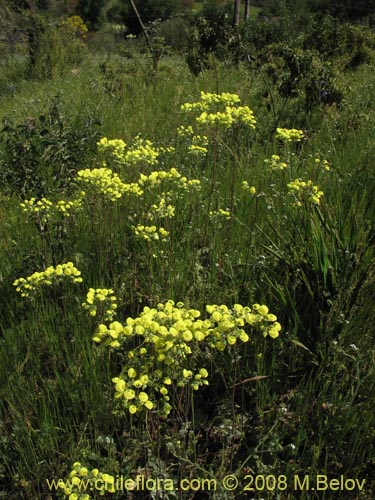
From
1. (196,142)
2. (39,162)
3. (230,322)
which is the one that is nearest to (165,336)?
(230,322)

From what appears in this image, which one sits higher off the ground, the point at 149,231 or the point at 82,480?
the point at 149,231

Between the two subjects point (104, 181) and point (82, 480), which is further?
point (104, 181)

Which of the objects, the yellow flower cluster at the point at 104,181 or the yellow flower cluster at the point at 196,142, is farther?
the yellow flower cluster at the point at 196,142

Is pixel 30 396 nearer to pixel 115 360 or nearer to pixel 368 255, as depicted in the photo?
pixel 115 360

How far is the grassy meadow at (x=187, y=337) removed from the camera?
1.42m

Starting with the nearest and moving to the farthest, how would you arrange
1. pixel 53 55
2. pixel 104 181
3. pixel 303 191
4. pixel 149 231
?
pixel 149 231 → pixel 104 181 → pixel 303 191 → pixel 53 55

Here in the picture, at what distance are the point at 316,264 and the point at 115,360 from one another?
982mm

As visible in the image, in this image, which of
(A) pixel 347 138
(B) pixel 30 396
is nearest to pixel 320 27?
(A) pixel 347 138

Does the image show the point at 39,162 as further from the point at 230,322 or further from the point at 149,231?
the point at 230,322

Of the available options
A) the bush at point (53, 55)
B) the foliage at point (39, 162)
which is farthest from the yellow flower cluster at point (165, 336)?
the bush at point (53, 55)

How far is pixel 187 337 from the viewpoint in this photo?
1129 millimetres

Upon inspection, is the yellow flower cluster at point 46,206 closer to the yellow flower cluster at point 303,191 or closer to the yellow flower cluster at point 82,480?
the yellow flower cluster at point 303,191

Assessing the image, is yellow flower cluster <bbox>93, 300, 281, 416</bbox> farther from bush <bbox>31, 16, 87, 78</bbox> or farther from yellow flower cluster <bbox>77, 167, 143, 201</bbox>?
bush <bbox>31, 16, 87, 78</bbox>

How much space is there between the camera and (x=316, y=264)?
2.03 meters
